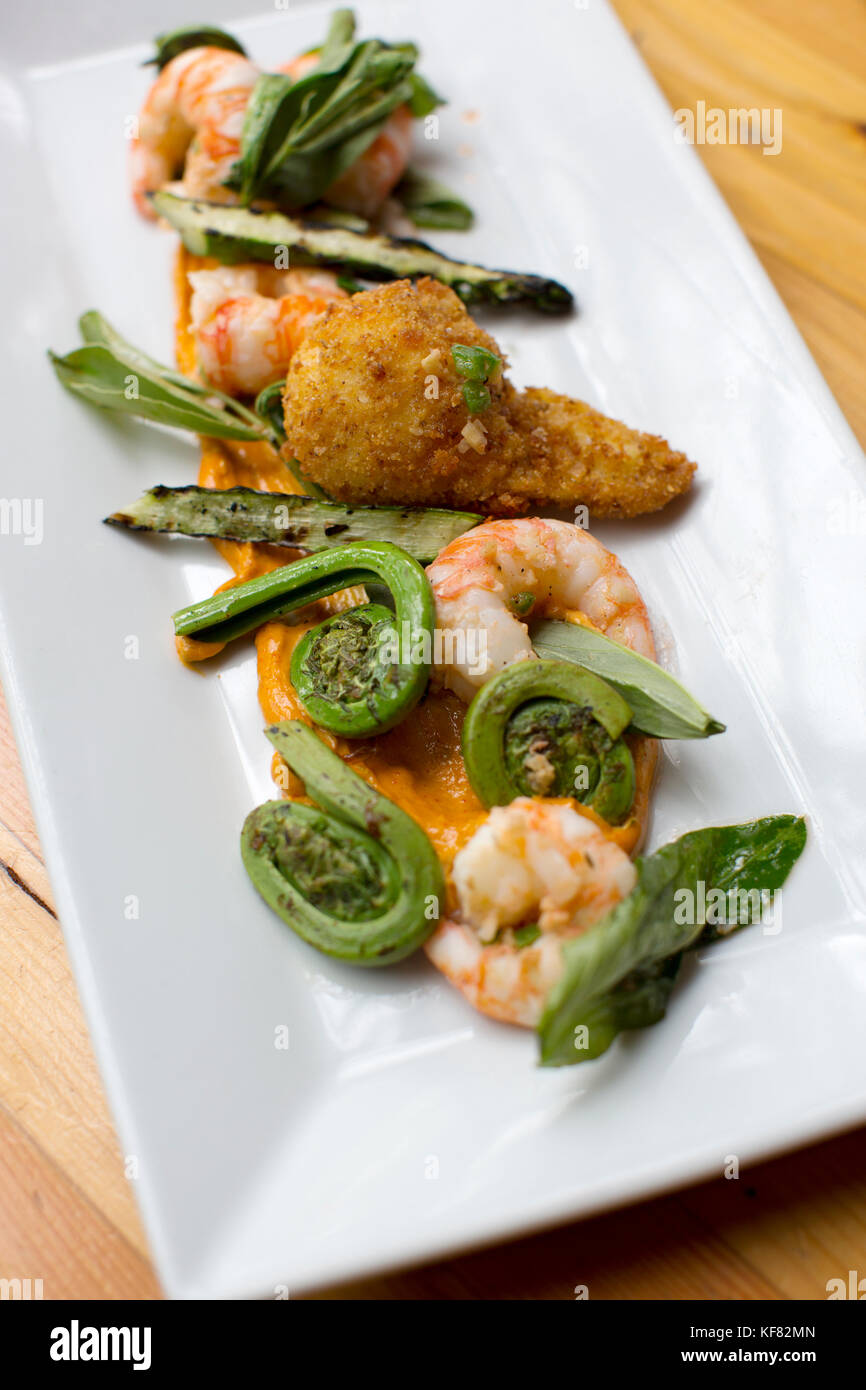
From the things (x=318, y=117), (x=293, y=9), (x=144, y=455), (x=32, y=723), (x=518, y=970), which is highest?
(x=293, y=9)

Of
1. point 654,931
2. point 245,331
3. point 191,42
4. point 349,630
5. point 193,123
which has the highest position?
point 191,42

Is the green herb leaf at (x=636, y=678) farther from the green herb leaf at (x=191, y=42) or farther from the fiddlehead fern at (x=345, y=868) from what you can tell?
the green herb leaf at (x=191, y=42)

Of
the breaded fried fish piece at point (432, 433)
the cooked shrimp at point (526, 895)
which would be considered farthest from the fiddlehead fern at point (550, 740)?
the breaded fried fish piece at point (432, 433)

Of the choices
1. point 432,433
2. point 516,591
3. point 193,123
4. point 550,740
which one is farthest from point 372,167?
point 550,740

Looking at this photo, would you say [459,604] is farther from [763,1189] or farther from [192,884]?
[763,1189]

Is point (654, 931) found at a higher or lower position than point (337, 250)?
lower

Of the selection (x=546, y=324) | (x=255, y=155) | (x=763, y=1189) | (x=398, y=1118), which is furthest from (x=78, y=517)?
(x=763, y=1189)

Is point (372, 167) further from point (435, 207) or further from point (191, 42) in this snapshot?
point (191, 42)
